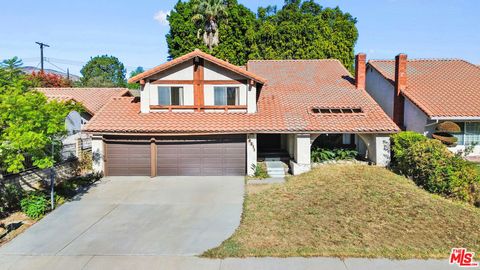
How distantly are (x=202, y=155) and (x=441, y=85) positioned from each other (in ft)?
46.0

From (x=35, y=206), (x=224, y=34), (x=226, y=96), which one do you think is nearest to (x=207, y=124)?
(x=226, y=96)

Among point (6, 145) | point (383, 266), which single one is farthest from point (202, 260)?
point (6, 145)

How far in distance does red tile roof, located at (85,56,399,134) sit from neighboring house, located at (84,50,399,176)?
0.05m

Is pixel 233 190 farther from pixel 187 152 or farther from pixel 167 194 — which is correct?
pixel 187 152

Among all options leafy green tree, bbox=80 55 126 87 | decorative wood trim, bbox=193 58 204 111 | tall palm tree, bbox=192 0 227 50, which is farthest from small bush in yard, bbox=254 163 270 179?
leafy green tree, bbox=80 55 126 87

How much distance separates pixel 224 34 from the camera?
36.6m

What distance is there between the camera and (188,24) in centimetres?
3659

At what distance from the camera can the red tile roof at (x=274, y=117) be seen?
16.7 meters

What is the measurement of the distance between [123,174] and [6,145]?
22.2ft

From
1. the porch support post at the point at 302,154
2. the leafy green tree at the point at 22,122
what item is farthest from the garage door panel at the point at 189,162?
the leafy green tree at the point at 22,122

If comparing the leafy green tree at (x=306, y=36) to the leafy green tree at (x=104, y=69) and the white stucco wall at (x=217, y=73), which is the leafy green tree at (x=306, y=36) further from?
the leafy green tree at (x=104, y=69)

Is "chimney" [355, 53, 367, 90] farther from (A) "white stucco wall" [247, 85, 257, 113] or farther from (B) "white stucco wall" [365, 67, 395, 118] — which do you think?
(A) "white stucco wall" [247, 85, 257, 113]

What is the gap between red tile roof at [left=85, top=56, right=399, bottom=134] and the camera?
1667 cm

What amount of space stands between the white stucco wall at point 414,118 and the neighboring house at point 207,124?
185 cm
